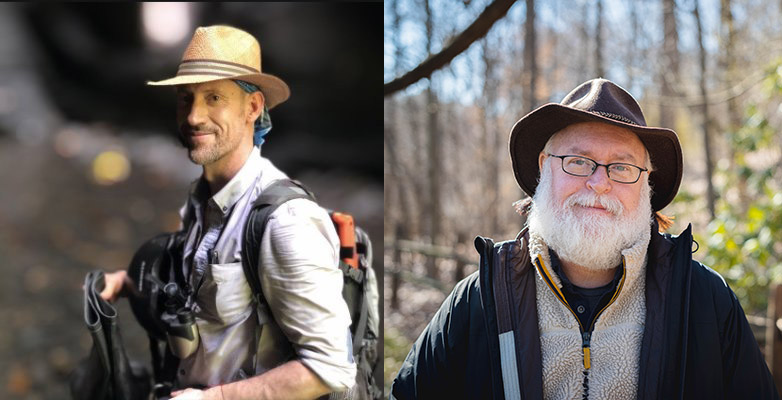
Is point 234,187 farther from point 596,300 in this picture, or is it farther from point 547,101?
point 547,101

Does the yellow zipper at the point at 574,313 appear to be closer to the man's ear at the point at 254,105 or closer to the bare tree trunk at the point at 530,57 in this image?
the man's ear at the point at 254,105

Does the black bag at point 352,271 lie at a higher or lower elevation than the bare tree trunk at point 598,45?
lower

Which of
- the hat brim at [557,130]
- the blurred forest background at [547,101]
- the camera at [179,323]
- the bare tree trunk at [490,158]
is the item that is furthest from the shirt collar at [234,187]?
the bare tree trunk at [490,158]

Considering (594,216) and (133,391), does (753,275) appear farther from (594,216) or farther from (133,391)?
(133,391)

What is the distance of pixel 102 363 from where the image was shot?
1.75m

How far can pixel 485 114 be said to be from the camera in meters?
8.81

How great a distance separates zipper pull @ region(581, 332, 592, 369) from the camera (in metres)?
1.84

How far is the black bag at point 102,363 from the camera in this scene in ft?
5.66

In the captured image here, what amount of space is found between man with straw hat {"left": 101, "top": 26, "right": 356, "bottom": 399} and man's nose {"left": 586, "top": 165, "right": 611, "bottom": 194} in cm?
75

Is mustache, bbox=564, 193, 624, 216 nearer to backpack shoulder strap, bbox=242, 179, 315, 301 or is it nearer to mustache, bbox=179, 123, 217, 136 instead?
backpack shoulder strap, bbox=242, 179, 315, 301

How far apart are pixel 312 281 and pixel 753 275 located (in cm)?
395

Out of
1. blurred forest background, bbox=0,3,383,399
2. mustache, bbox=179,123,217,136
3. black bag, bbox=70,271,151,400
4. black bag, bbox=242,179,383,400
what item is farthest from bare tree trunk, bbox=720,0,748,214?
black bag, bbox=70,271,151,400

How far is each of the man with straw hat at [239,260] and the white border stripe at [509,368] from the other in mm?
456

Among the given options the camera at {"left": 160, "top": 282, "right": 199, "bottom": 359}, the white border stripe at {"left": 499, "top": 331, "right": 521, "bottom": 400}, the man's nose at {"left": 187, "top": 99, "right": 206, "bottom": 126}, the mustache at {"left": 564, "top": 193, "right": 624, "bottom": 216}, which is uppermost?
the man's nose at {"left": 187, "top": 99, "right": 206, "bottom": 126}
